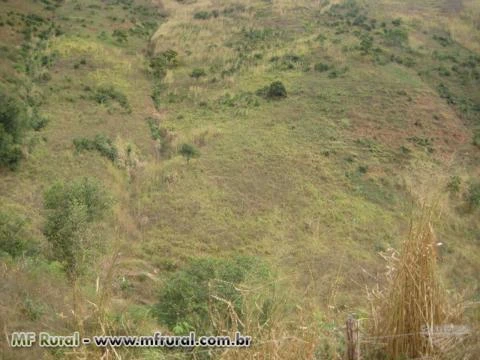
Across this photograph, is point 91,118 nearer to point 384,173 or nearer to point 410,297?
point 384,173

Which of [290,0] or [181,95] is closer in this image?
[181,95]

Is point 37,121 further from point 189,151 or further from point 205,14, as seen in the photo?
point 205,14

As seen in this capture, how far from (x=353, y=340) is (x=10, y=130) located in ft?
67.7

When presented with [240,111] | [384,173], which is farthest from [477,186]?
[240,111]

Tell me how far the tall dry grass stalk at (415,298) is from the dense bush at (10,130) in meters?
19.5

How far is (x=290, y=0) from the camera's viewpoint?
48.3 meters

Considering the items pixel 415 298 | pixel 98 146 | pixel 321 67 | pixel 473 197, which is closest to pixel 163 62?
pixel 321 67

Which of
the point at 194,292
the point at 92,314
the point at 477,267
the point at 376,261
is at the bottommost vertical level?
the point at 376,261

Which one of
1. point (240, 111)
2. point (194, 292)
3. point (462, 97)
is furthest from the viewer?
point (462, 97)

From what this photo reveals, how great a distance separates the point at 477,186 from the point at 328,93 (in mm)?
11638

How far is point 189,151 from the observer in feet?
77.4

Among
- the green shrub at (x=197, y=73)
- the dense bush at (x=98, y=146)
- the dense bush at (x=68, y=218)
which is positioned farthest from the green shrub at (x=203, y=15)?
the dense bush at (x=68, y=218)

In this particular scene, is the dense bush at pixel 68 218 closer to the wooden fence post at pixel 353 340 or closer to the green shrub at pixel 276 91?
the wooden fence post at pixel 353 340

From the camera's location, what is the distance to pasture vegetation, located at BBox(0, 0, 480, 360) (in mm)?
7938
